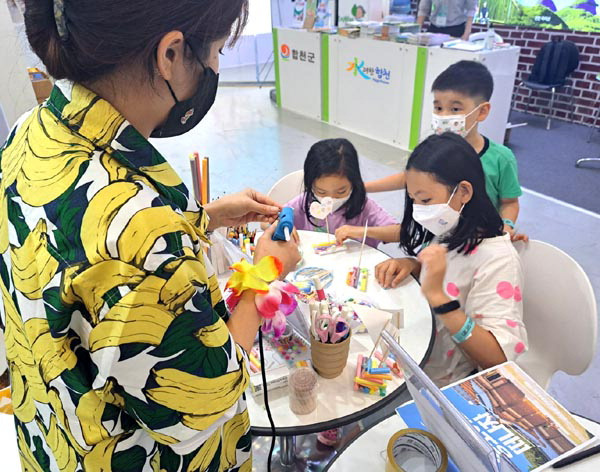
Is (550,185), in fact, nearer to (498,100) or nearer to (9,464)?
(498,100)

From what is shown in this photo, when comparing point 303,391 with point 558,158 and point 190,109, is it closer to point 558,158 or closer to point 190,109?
point 190,109

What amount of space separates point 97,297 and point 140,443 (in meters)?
0.31

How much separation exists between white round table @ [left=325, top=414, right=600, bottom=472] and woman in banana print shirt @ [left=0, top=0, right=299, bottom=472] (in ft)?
1.42

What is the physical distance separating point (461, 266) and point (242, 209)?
0.75 meters

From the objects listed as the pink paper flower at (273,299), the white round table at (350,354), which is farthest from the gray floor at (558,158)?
the pink paper flower at (273,299)

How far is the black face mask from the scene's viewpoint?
71 centimetres

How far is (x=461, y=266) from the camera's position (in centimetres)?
149

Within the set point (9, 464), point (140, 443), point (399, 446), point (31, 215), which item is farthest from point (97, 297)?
point (9, 464)

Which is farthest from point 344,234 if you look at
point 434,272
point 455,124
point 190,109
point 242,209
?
point 190,109

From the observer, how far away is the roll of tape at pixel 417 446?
0.88 m

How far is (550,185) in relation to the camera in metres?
3.96

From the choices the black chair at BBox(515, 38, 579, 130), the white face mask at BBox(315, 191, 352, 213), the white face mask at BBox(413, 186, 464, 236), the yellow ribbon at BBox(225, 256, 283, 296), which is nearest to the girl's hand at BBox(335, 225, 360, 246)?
the white face mask at BBox(315, 191, 352, 213)

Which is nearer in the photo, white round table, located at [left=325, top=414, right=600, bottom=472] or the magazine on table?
the magazine on table

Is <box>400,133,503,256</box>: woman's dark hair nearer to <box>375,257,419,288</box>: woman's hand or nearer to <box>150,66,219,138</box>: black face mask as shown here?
<box>375,257,419,288</box>: woman's hand
